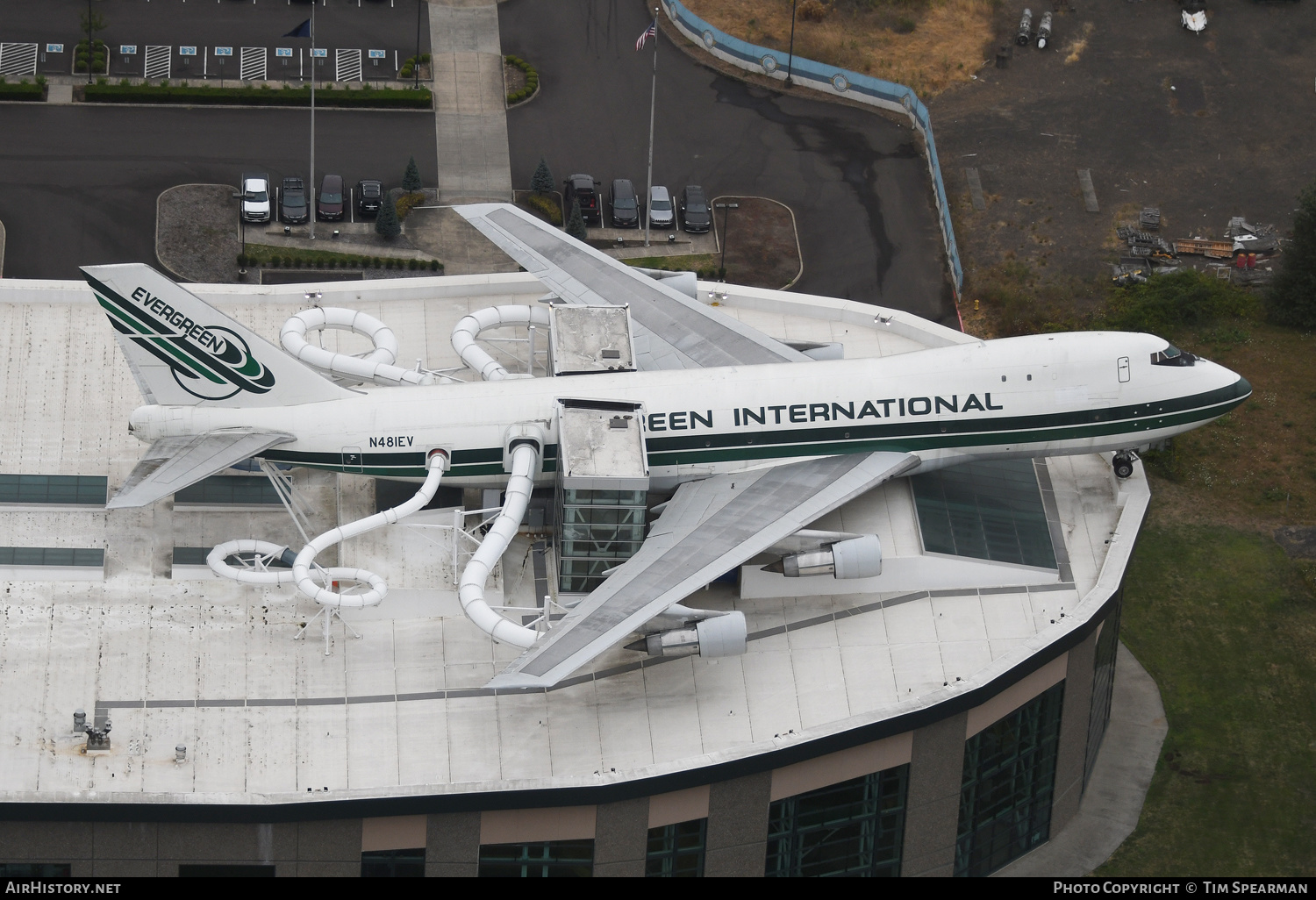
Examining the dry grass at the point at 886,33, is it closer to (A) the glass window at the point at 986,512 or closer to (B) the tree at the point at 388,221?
(B) the tree at the point at 388,221

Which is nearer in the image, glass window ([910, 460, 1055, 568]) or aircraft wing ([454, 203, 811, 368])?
glass window ([910, 460, 1055, 568])

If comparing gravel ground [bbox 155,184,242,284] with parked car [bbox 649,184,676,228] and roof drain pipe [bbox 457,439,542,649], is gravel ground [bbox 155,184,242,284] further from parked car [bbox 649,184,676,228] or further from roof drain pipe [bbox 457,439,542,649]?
roof drain pipe [bbox 457,439,542,649]

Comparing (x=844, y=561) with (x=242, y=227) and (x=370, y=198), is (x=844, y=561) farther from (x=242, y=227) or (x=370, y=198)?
(x=242, y=227)

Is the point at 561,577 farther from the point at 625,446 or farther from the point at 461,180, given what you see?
the point at 461,180

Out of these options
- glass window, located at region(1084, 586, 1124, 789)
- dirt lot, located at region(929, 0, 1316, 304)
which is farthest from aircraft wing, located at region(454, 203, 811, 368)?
dirt lot, located at region(929, 0, 1316, 304)

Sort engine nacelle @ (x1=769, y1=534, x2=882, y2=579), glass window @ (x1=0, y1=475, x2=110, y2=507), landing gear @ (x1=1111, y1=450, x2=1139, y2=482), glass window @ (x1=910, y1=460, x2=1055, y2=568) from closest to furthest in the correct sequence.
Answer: engine nacelle @ (x1=769, y1=534, x2=882, y2=579), glass window @ (x1=0, y1=475, x2=110, y2=507), glass window @ (x1=910, y1=460, x2=1055, y2=568), landing gear @ (x1=1111, y1=450, x2=1139, y2=482)

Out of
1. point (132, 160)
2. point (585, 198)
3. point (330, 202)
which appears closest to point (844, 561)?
point (585, 198)
